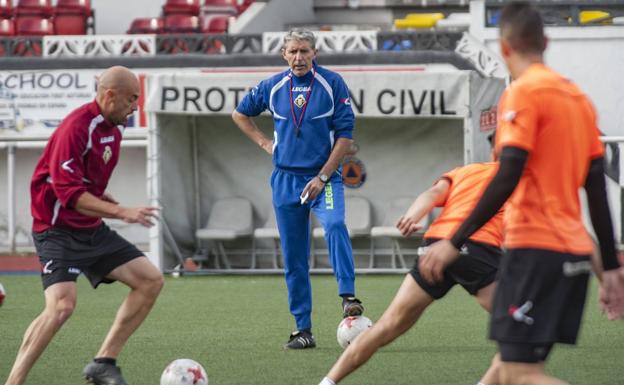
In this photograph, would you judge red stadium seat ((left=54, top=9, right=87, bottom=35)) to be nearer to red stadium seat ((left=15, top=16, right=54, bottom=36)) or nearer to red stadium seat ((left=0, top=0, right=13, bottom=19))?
red stadium seat ((left=15, top=16, right=54, bottom=36))

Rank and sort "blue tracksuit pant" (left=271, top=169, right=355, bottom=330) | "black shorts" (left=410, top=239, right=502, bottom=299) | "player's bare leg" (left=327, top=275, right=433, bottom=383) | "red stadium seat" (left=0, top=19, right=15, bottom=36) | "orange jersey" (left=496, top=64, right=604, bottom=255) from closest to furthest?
"orange jersey" (left=496, top=64, right=604, bottom=255) → "player's bare leg" (left=327, top=275, right=433, bottom=383) → "black shorts" (left=410, top=239, right=502, bottom=299) → "blue tracksuit pant" (left=271, top=169, right=355, bottom=330) → "red stadium seat" (left=0, top=19, right=15, bottom=36)

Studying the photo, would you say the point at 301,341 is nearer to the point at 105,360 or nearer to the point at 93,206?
the point at 105,360

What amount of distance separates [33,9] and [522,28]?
2070 cm

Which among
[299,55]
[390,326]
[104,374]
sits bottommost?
[104,374]

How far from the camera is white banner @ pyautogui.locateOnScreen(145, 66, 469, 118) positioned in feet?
49.0

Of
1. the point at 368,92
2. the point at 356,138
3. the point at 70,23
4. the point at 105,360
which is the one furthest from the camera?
the point at 70,23

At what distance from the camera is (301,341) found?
9.41 metres

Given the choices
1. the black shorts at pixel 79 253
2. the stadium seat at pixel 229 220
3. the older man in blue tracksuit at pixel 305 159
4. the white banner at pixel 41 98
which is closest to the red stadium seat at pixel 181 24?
the white banner at pixel 41 98

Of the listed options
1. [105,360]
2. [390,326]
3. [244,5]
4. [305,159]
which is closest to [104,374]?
[105,360]

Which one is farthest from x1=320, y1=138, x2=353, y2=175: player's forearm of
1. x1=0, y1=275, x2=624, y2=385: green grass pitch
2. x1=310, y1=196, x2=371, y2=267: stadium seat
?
x1=310, y1=196, x2=371, y2=267: stadium seat

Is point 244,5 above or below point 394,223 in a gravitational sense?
above

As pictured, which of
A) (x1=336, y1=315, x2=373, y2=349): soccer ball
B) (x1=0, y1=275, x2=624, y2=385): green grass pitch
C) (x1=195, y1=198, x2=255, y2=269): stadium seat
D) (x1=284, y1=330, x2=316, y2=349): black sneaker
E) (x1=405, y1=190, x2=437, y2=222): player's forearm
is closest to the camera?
(x1=405, y1=190, x2=437, y2=222): player's forearm

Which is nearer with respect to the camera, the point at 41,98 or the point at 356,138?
the point at 356,138

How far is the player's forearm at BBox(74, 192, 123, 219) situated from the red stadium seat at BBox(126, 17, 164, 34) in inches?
630
